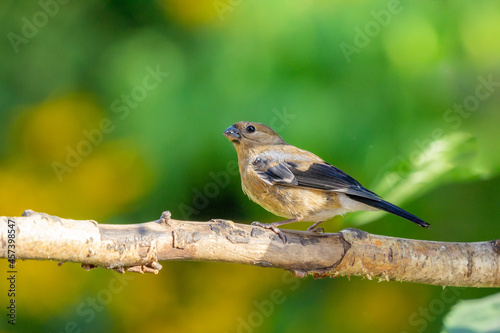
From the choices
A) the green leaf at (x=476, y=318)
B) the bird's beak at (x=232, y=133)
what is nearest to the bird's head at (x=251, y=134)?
the bird's beak at (x=232, y=133)

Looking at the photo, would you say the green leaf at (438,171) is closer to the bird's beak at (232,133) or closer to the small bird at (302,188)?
the small bird at (302,188)

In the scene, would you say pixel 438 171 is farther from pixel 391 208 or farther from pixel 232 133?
pixel 232 133

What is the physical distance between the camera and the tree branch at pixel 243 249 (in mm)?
1885

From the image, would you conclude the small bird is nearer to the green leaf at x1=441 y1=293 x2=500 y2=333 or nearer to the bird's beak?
the bird's beak

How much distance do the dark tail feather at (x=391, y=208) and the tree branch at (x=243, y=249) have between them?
142mm

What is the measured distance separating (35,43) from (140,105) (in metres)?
0.82

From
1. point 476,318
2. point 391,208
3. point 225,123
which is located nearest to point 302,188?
point 391,208

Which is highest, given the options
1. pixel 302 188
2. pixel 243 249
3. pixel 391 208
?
pixel 302 188

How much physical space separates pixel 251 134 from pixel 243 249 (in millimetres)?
1133

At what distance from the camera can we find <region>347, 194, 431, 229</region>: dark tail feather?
242cm

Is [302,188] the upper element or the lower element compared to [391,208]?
upper

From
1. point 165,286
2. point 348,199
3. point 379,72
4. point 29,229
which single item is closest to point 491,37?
point 379,72

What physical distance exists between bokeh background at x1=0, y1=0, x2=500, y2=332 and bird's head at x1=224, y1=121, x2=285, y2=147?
0.07 m

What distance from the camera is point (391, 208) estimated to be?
2551 mm
